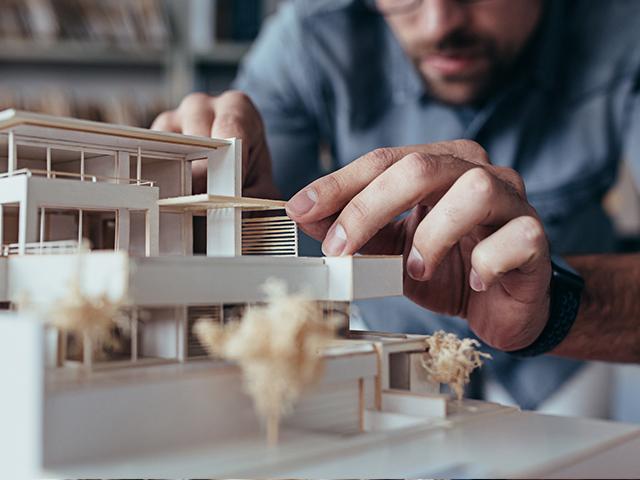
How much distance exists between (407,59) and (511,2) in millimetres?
513

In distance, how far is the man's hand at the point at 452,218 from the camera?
1.66 meters

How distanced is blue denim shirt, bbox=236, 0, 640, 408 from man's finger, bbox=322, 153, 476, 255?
149 centimetres

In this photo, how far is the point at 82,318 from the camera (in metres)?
1.38

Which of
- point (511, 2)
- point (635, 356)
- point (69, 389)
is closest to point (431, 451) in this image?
point (69, 389)

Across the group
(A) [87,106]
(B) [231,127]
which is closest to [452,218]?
(B) [231,127]

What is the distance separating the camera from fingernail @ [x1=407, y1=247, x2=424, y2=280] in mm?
1761

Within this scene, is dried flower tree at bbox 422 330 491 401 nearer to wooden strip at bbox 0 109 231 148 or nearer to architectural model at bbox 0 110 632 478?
architectural model at bbox 0 110 632 478

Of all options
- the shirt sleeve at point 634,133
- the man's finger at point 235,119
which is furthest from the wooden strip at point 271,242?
the shirt sleeve at point 634,133

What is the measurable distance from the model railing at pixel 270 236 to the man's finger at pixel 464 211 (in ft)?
1.26

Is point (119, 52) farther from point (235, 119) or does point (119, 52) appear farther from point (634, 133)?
point (634, 133)

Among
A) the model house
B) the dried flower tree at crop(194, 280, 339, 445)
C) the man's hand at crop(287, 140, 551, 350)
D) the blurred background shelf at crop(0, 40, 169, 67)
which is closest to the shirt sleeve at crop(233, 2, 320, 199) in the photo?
the blurred background shelf at crop(0, 40, 169, 67)

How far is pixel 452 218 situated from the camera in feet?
5.48

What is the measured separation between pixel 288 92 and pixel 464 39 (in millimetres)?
890

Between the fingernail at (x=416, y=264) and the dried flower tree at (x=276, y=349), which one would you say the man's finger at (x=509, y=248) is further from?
the dried flower tree at (x=276, y=349)
